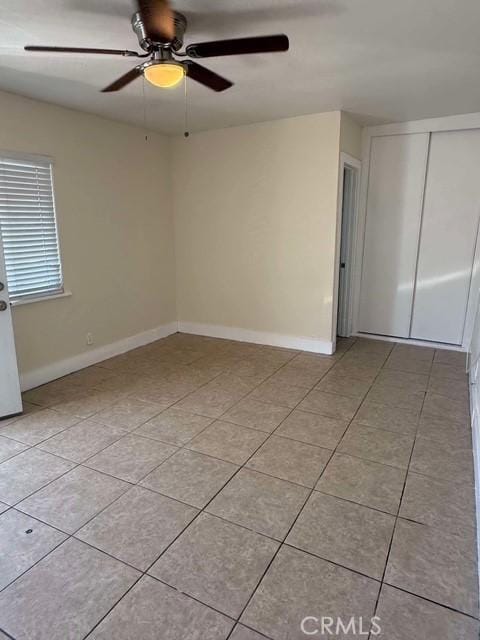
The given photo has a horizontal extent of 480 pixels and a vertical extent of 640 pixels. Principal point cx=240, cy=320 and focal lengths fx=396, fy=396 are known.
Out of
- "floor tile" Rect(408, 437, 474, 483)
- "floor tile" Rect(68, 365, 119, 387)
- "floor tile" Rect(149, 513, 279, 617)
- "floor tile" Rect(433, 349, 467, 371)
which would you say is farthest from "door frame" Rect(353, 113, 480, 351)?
"floor tile" Rect(149, 513, 279, 617)

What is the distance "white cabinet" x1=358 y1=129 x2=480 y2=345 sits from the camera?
4234 mm

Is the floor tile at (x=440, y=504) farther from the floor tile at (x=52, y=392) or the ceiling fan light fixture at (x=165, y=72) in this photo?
the floor tile at (x=52, y=392)

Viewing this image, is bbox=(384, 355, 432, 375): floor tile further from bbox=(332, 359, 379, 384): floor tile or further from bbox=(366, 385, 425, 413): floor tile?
bbox=(366, 385, 425, 413): floor tile

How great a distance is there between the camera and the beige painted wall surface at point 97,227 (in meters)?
3.51

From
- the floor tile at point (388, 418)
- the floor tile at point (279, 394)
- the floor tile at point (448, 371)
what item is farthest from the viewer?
the floor tile at point (448, 371)

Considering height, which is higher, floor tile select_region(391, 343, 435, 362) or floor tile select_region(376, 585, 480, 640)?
floor tile select_region(391, 343, 435, 362)

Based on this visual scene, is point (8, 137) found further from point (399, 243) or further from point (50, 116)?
point (399, 243)

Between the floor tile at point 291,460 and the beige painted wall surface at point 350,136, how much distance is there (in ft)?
9.84

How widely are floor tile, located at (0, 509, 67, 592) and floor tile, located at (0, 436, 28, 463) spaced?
58cm

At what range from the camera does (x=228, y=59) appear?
8.41 ft

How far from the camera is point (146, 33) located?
1.95 metres

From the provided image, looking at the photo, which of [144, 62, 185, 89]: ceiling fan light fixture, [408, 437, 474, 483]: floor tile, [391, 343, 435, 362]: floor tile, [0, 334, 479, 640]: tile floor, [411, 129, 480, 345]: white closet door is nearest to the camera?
[0, 334, 479, 640]: tile floor

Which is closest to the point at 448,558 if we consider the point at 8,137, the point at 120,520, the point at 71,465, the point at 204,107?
the point at 120,520

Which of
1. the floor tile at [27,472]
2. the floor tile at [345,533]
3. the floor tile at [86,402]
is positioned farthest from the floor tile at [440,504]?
the floor tile at [86,402]
